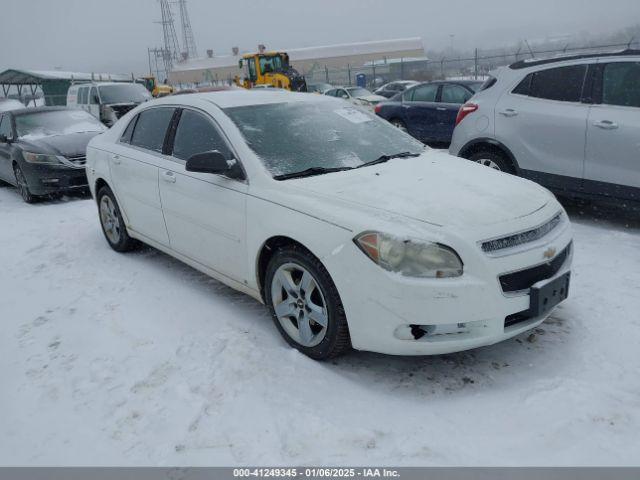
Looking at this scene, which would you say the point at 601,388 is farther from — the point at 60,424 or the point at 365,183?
the point at 60,424

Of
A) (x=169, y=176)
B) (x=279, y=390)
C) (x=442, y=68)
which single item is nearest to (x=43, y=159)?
(x=169, y=176)

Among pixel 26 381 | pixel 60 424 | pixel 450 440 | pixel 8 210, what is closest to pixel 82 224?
pixel 8 210

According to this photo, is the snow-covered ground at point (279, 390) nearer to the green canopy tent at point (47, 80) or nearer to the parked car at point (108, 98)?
the parked car at point (108, 98)

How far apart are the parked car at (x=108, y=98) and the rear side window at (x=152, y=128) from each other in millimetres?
12596

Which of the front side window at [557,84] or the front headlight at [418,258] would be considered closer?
the front headlight at [418,258]

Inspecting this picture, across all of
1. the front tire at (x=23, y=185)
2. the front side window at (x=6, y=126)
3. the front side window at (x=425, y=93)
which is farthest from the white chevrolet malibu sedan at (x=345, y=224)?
the front side window at (x=425, y=93)

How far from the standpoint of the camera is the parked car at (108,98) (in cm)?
1695

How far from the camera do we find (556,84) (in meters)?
5.80

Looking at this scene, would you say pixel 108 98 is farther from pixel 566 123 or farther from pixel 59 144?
pixel 566 123

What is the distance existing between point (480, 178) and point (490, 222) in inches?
29.4

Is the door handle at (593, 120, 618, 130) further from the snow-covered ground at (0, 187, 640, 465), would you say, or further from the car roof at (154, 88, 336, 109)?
the car roof at (154, 88, 336, 109)

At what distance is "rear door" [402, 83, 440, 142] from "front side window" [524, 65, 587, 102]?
17.8ft

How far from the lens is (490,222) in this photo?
9.71ft

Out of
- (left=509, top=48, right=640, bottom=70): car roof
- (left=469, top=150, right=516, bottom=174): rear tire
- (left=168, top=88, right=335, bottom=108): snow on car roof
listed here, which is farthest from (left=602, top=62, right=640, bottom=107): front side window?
(left=168, top=88, right=335, bottom=108): snow on car roof
